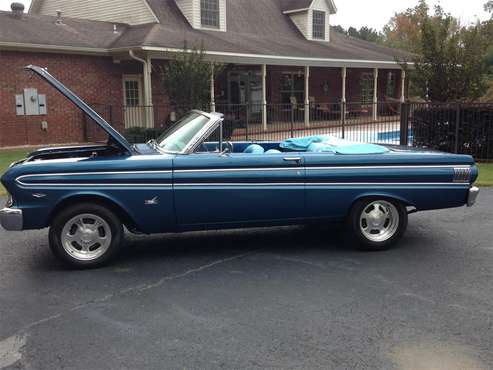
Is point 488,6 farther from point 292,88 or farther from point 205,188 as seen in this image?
point 205,188

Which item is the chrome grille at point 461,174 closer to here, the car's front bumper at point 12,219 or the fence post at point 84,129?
the car's front bumper at point 12,219

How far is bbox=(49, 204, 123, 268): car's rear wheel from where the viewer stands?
5.38 meters

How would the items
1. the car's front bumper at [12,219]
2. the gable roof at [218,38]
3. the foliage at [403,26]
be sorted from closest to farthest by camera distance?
the car's front bumper at [12,219]
the gable roof at [218,38]
the foliage at [403,26]

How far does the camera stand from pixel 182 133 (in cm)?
606

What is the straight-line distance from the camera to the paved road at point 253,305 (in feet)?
12.1

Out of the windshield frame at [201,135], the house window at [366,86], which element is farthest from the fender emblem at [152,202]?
the house window at [366,86]

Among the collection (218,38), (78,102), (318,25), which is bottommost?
(78,102)

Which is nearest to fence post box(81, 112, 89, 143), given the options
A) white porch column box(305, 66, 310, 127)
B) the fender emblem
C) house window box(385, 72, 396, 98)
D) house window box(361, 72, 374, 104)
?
white porch column box(305, 66, 310, 127)

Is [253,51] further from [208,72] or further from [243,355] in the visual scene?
[243,355]

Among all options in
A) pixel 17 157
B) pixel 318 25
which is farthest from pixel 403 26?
pixel 17 157

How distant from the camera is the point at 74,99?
17.9 ft

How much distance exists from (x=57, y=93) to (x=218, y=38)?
7071mm

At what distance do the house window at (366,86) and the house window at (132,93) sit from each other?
14757mm

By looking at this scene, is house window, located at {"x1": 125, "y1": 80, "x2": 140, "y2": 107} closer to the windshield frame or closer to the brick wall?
the brick wall
